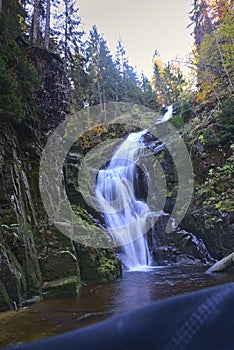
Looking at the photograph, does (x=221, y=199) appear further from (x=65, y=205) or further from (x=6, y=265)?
(x=6, y=265)

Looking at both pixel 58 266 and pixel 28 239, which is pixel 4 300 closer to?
pixel 28 239

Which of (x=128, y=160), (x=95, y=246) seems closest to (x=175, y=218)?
(x=95, y=246)

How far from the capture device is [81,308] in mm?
5246

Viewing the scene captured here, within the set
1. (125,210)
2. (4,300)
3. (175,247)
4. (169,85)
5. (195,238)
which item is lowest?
(175,247)

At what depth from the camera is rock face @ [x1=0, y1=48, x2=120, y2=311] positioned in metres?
5.85

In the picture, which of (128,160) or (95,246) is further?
(128,160)

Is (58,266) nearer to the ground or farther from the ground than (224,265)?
farther from the ground

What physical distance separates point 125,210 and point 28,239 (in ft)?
28.7

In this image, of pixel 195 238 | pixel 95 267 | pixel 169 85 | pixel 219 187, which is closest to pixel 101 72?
pixel 169 85

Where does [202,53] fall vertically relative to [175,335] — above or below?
above

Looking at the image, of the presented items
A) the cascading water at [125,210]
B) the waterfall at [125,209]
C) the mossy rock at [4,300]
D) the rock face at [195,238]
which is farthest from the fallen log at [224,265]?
the mossy rock at [4,300]

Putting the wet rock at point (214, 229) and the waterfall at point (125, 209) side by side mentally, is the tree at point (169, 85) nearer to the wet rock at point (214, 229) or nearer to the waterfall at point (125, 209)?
the waterfall at point (125, 209)

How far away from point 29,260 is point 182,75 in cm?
4231

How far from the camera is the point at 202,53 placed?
1683 centimetres
